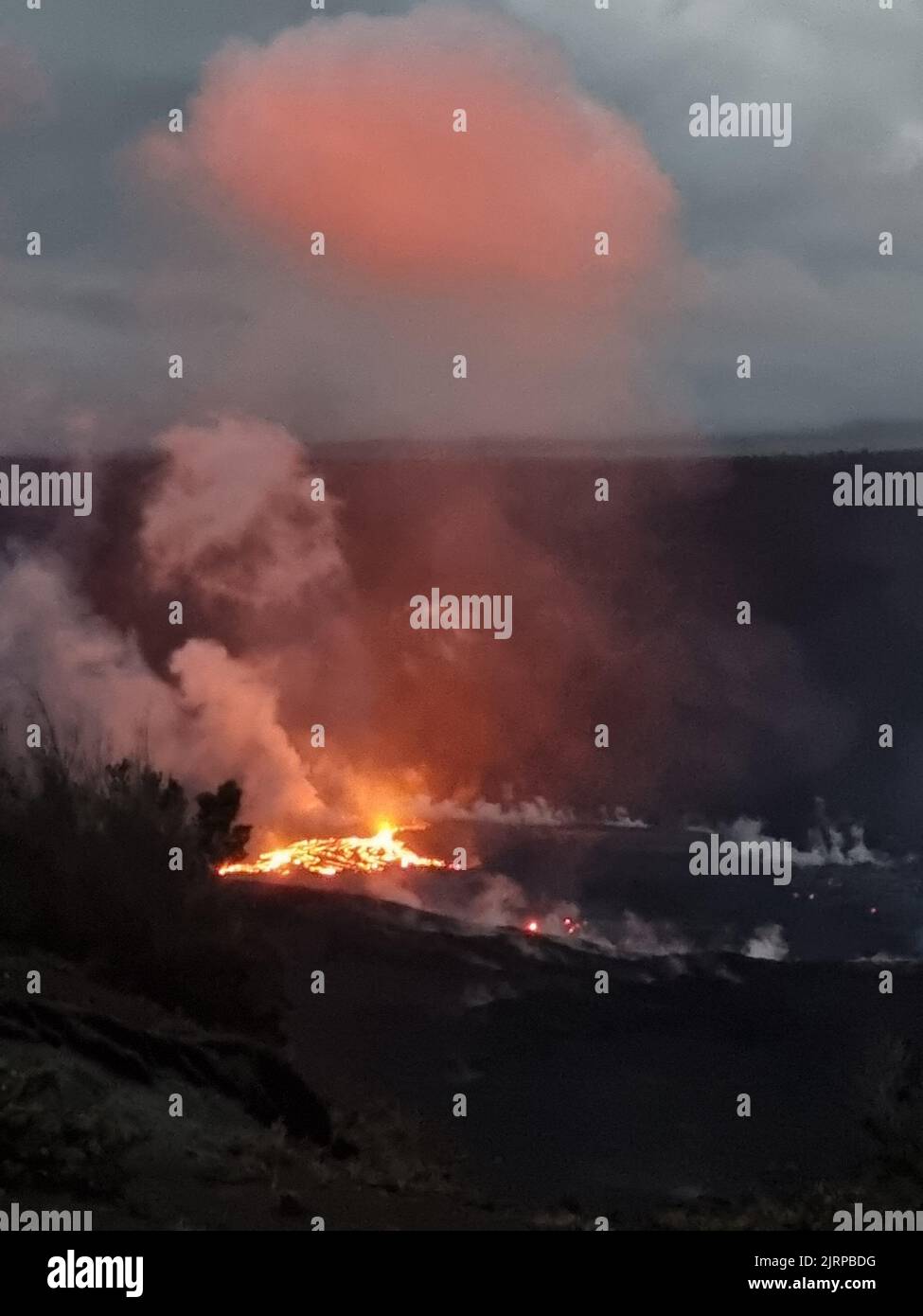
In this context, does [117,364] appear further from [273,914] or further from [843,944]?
[843,944]

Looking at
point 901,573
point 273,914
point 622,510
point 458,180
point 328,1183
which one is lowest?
point 328,1183

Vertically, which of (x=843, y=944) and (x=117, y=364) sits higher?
(x=117, y=364)

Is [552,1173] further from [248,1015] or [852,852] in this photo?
[852,852]

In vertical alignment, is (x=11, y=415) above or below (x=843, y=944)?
above

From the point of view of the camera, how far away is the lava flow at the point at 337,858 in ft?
12.1

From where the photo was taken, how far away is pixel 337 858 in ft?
12.2

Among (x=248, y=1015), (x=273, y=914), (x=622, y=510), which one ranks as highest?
(x=622, y=510)

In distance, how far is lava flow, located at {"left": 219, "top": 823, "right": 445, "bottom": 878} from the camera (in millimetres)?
3703
